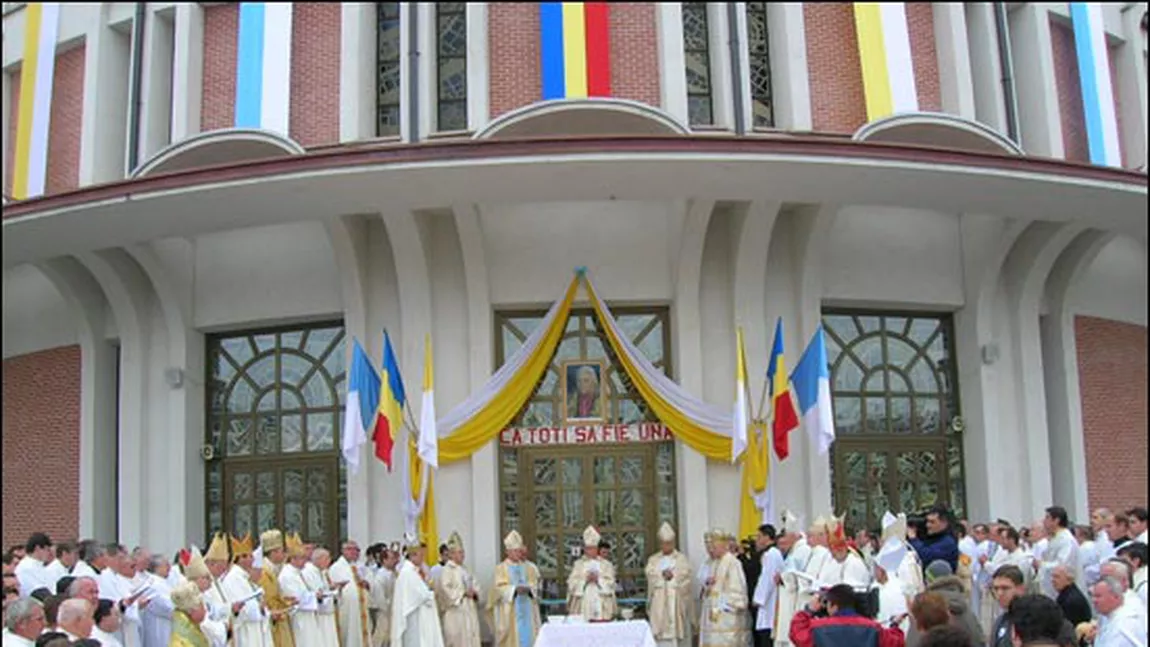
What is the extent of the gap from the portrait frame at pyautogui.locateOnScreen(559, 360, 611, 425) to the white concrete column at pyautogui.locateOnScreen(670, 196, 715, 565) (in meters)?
0.99

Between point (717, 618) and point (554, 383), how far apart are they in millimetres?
3822

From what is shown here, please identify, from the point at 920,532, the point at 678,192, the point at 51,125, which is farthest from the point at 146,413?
the point at 920,532

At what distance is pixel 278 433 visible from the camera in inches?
703

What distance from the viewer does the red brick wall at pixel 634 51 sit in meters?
18.0

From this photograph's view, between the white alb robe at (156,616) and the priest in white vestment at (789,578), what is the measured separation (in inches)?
249

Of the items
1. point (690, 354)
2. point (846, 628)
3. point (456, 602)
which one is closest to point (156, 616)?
point (456, 602)

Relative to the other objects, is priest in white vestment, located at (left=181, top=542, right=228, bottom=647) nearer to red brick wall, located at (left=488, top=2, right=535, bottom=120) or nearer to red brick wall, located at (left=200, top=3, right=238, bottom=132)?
red brick wall, located at (left=488, top=2, right=535, bottom=120)

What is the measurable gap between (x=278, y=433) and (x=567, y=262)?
477 centimetres

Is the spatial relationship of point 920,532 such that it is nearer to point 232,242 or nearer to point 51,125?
point 232,242

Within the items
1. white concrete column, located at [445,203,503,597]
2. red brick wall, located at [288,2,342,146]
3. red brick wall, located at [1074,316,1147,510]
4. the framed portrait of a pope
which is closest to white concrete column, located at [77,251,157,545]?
red brick wall, located at [288,2,342,146]

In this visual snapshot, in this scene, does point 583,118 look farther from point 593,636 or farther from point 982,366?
point 593,636

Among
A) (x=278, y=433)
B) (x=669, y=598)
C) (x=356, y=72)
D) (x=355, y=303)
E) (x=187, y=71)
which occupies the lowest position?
(x=669, y=598)

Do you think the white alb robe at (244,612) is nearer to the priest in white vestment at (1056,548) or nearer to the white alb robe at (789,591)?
the white alb robe at (789,591)

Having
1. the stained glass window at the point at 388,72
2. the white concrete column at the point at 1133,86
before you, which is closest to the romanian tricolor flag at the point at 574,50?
the stained glass window at the point at 388,72
